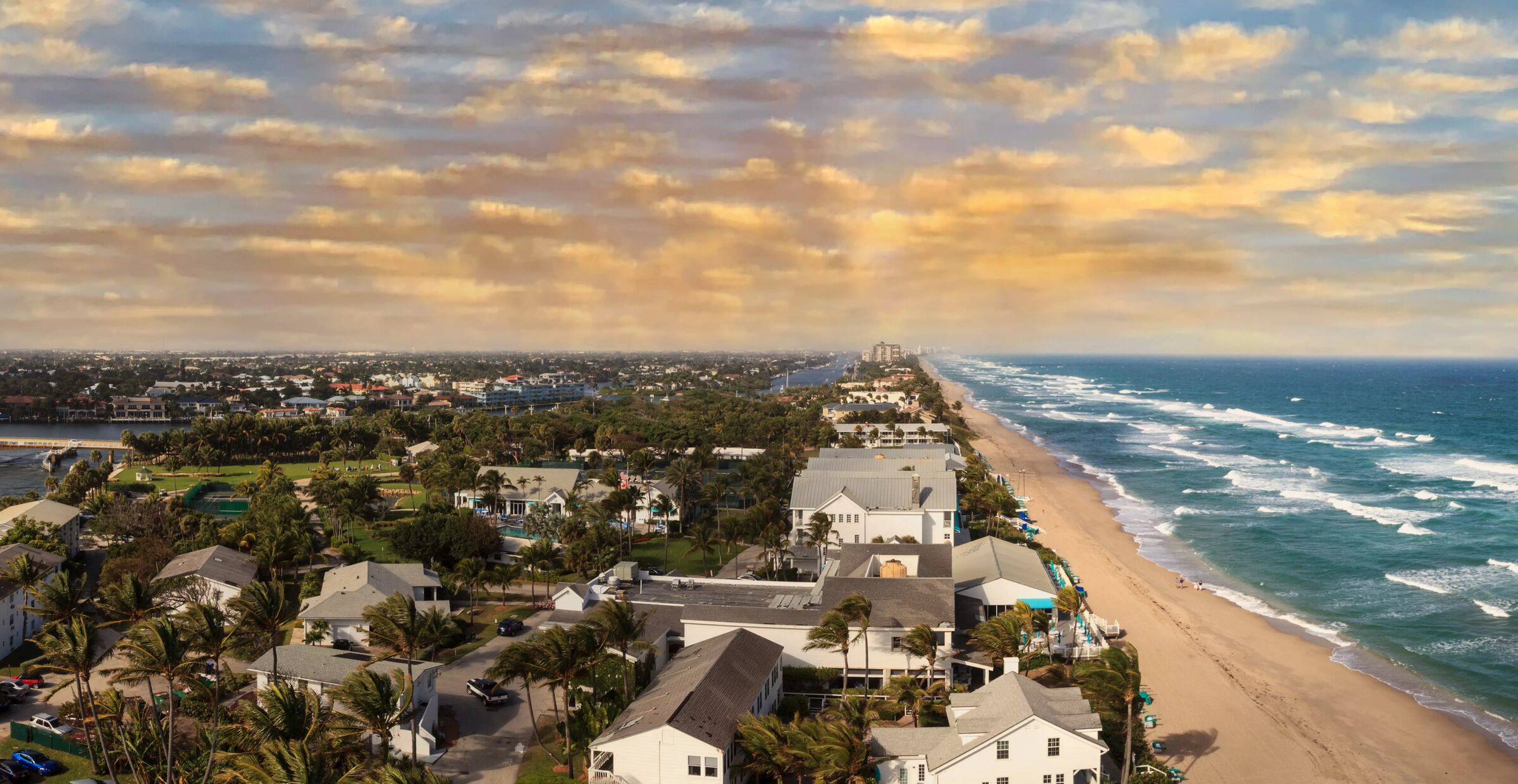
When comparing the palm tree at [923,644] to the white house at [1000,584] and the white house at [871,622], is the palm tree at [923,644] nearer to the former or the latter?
the white house at [871,622]

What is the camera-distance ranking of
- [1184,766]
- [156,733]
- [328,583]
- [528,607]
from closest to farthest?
1. [156,733]
2. [1184,766]
3. [328,583]
4. [528,607]

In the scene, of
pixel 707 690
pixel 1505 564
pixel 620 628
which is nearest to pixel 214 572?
pixel 620 628

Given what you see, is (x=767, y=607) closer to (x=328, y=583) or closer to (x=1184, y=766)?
(x=1184, y=766)

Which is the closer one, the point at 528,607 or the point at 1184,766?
the point at 1184,766

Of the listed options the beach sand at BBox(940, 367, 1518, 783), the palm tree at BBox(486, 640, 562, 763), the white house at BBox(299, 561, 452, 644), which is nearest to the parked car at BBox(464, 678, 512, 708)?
the white house at BBox(299, 561, 452, 644)

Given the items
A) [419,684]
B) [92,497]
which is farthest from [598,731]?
[92,497]

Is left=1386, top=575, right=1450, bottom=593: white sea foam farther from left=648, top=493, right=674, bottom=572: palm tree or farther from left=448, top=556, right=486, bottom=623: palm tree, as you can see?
left=448, top=556, right=486, bottom=623: palm tree

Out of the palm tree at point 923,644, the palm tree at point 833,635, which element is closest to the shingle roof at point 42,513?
the palm tree at point 833,635

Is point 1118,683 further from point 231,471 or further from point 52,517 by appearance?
point 231,471
